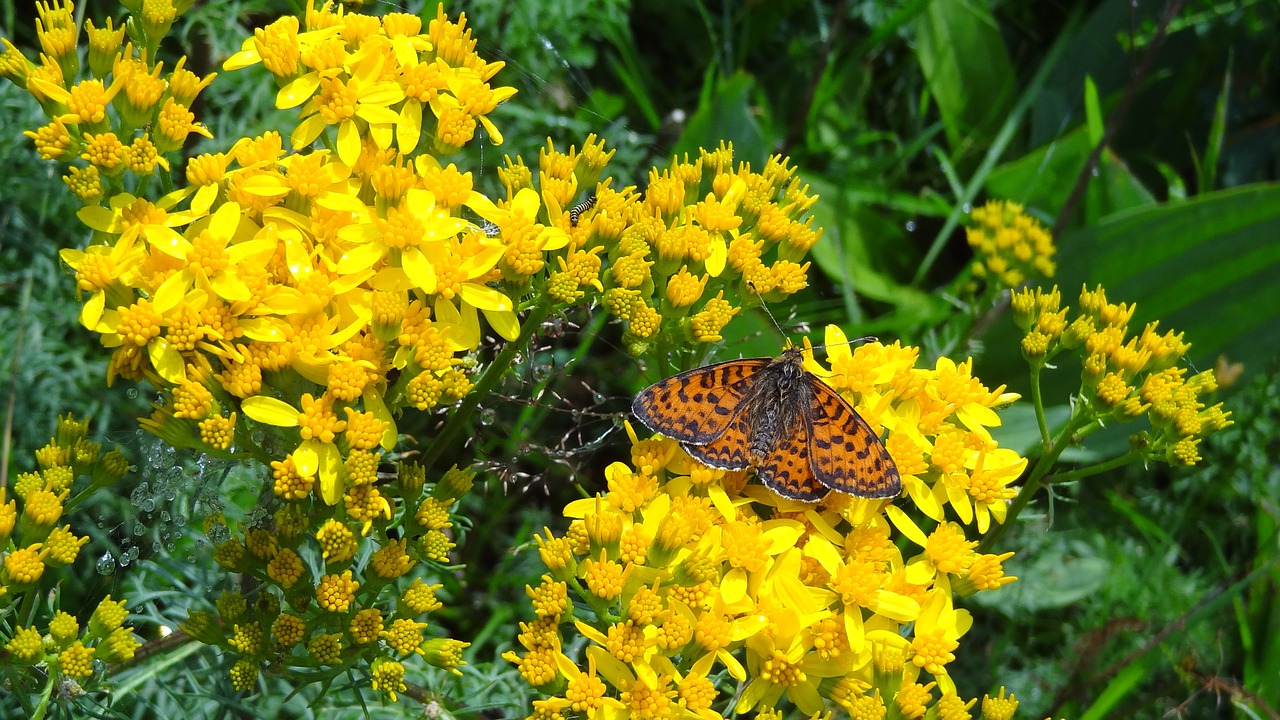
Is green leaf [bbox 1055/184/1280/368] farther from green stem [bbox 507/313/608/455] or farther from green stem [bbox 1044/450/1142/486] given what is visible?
green stem [bbox 507/313/608/455]

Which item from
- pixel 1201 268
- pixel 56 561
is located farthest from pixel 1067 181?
pixel 56 561

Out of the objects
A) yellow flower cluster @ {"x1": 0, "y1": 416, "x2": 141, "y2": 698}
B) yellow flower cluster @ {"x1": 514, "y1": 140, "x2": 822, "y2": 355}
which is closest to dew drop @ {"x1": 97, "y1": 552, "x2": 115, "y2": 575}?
yellow flower cluster @ {"x1": 0, "y1": 416, "x2": 141, "y2": 698}

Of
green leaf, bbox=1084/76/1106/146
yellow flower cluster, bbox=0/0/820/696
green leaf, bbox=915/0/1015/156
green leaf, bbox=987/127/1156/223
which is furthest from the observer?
green leaf, bbox=915/0/1015/156

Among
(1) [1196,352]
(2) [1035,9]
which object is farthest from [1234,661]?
(2) [1035,9]

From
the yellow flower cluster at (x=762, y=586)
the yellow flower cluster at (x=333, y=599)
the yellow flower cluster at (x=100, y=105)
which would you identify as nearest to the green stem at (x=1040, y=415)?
the yellow flower cluster at (x=762, y=586)

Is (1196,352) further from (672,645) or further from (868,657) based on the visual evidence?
(672,645)

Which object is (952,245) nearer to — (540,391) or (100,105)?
(540,391)

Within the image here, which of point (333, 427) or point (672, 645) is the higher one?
point (333, 427)
